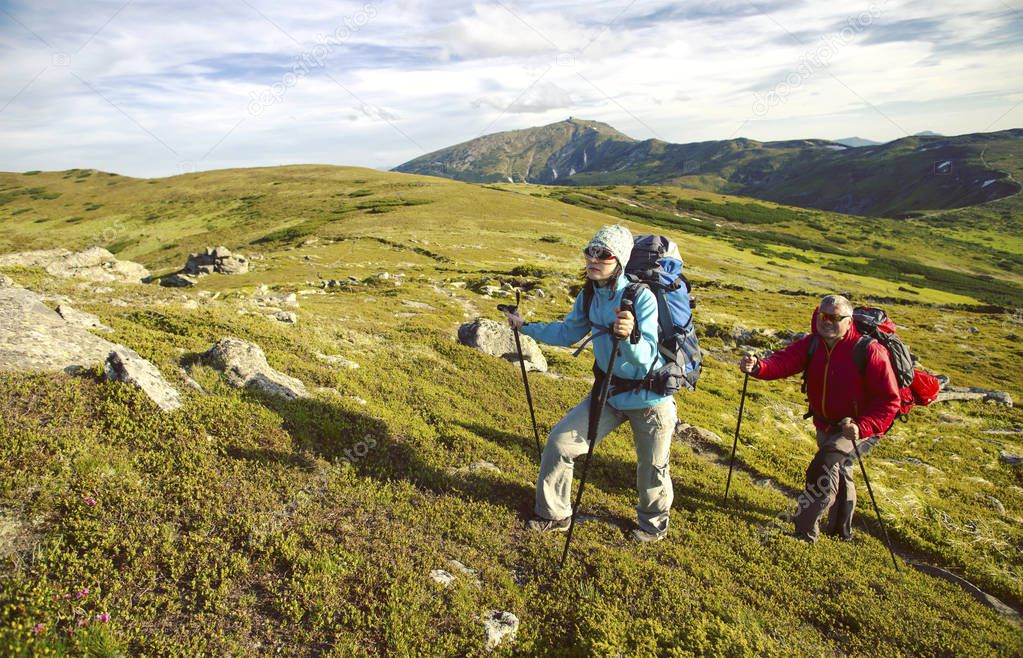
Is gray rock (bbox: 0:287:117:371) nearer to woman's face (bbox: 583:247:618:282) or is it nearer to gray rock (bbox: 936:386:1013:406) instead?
woman's face (bbox: 583:247:618:282)

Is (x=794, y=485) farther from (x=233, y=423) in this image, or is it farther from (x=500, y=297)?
(x=500, y=297)

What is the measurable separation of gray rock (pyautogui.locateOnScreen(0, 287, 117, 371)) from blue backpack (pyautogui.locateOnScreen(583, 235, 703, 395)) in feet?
29.5

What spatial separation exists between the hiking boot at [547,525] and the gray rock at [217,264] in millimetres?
50038

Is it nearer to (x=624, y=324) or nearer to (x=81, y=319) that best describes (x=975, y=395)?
(x=624, y=324)

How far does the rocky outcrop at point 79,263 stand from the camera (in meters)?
31.9

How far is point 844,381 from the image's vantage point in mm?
8438

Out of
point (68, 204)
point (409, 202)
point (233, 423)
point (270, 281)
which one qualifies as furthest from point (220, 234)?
point (233, 423)

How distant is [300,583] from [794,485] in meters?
12.6

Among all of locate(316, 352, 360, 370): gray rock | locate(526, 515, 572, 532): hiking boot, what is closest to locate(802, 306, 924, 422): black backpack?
locate(526, 515, 572, 532): hiking boot

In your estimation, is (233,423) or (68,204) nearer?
(233,423)

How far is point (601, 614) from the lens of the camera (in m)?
6.23

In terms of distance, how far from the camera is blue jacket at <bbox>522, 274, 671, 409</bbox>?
6266mm

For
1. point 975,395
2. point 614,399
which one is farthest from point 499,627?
point 975,395

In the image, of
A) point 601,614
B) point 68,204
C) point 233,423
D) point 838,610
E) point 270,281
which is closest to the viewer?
point 601,614
